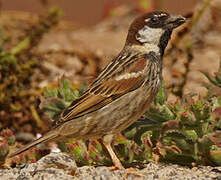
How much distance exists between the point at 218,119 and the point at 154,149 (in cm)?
48

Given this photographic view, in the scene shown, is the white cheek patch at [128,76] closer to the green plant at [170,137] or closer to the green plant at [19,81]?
the green plant at [170,137]

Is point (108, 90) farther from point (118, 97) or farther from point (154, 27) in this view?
point (154, 27)

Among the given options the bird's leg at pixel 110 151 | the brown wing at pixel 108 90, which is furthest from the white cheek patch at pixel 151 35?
the bird's leg at pixel 110 151

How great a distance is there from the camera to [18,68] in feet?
15.1

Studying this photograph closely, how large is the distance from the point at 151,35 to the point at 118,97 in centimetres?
54

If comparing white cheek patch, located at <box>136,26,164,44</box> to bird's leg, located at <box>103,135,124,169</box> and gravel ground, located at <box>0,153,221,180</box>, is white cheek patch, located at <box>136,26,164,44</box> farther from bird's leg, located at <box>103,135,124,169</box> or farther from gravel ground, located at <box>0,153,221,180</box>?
gravel ground, located at <box>0,153,221,180</box>

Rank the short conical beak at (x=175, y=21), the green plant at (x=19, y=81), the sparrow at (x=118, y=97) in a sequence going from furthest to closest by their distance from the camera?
the green plant at (x=19, y=81) < the short conical beak at (x=175, y=21) < the sparrow at (x=118, y=97)

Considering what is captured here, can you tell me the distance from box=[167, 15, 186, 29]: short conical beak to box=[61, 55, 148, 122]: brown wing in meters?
0.31

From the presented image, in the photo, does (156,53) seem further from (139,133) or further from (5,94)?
(5,94)

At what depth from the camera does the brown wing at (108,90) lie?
128 inches

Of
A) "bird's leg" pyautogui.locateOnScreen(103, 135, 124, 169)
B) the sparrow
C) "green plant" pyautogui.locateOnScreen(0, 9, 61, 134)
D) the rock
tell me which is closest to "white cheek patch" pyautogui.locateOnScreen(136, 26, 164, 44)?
the sparrow

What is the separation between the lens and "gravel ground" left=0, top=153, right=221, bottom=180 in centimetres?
277

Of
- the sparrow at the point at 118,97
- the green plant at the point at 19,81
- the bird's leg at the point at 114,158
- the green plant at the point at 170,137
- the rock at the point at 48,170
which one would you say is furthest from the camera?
the green plant at the point at 19,81

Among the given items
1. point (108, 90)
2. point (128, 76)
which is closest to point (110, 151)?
point (108, 90)
